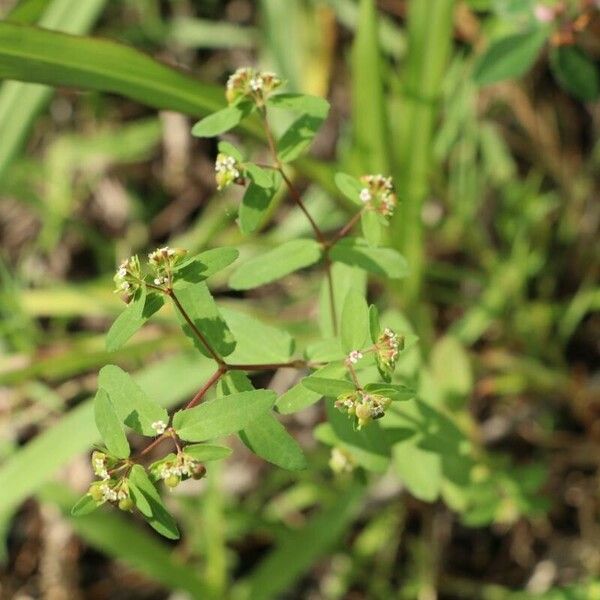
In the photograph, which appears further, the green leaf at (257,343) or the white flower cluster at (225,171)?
the green leaf at (257,343)

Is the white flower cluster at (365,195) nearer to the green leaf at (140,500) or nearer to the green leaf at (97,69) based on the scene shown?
the green leaf at (140,500)

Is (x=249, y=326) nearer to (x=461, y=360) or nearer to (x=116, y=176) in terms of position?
(x=461, y=360)

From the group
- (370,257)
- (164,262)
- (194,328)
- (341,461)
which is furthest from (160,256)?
(341,461)

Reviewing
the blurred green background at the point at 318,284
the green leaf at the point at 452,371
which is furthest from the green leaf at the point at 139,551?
the green leaf at the point at 452,371

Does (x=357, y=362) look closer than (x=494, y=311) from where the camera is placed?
Yes

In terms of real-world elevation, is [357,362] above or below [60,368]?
above

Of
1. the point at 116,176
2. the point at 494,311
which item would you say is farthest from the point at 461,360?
the point at 116,176

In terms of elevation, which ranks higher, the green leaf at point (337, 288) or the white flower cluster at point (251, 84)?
the white flower cluster at point (251, 84)
